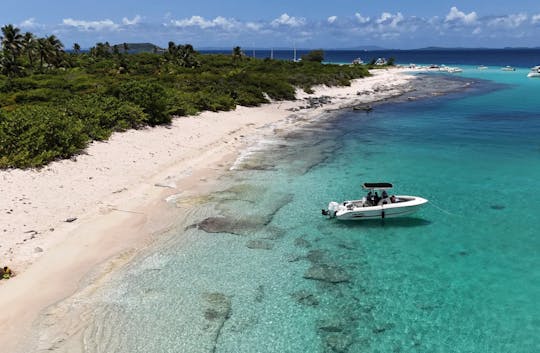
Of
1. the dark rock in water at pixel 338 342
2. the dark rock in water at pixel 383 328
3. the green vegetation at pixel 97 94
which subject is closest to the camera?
the dark rock in water at pixel 338 342

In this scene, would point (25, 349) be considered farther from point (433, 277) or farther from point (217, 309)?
point (433, 277)

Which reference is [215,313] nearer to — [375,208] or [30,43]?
[375,208]

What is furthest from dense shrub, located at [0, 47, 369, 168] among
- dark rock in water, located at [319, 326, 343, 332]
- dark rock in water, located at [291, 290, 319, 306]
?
dark rock in water, located at [319, 326, 343, 332]

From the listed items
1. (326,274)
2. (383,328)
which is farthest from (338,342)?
(326,274)

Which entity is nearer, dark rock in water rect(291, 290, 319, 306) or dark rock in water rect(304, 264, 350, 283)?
dark rock in water rect(291, 290, 319, 306)

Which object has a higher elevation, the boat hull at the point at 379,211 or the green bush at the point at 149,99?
the green bush at the point at 149,99

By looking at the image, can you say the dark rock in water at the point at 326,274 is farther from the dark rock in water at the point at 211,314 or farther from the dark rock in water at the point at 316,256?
the dark rock in water at the point at 211,314

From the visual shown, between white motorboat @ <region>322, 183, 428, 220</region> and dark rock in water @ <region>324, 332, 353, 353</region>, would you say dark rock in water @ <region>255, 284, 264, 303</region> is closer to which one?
dark rock in water @ <region>324, 332, 353, 353</region>

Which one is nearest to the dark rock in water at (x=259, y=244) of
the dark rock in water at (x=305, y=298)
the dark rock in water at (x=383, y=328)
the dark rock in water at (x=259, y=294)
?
the dark rock in water at (x=259, y=294)
